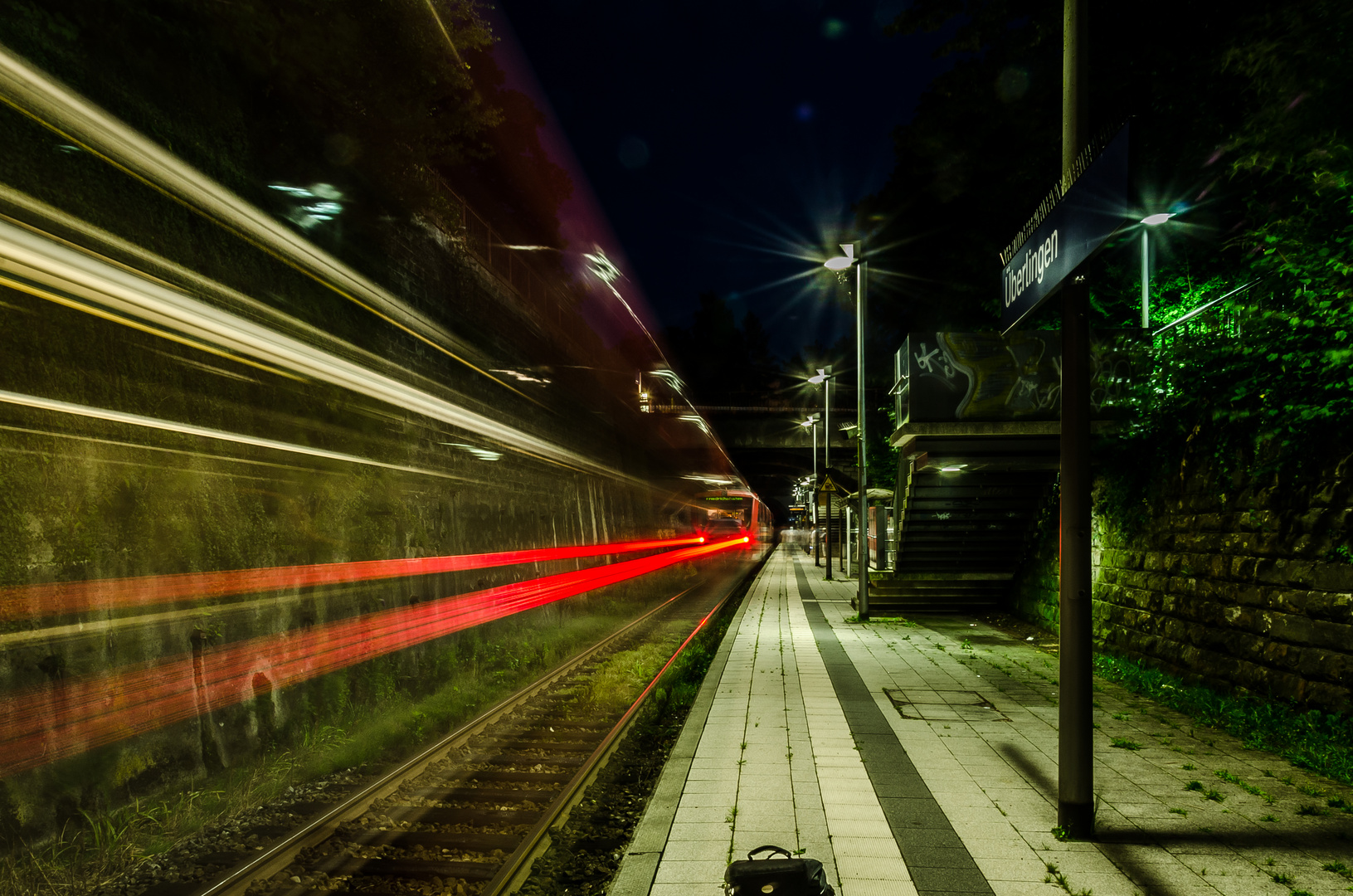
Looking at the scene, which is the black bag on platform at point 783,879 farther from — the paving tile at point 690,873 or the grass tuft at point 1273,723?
the grass tuft at point 1273,723

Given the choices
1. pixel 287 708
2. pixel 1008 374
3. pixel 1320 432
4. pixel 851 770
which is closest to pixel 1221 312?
pixel 1320 432

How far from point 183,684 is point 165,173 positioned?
483 cm

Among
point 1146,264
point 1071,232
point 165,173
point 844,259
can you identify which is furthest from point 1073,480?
point 844,259

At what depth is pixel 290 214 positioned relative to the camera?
32.1 ft

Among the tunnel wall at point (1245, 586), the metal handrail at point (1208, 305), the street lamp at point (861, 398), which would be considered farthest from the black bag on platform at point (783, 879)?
the street lamp at point (861, 398)

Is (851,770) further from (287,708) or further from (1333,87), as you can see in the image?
(1333,87)

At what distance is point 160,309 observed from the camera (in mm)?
6832

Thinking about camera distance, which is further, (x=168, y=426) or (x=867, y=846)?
(x=168, y=426)

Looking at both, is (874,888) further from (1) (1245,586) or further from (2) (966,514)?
(2) (966,514)

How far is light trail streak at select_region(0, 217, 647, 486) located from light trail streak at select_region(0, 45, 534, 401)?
335 mm

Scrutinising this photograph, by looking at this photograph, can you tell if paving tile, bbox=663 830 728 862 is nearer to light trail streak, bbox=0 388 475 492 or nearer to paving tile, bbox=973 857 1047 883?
paving tile, bbox=973 857 1047 883

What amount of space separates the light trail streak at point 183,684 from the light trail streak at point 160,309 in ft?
9.42

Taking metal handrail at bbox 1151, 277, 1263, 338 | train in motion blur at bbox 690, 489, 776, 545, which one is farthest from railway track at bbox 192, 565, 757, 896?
train in motion blur at bbox 690, 489, 776, 545

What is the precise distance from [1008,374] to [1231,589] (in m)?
5.44
